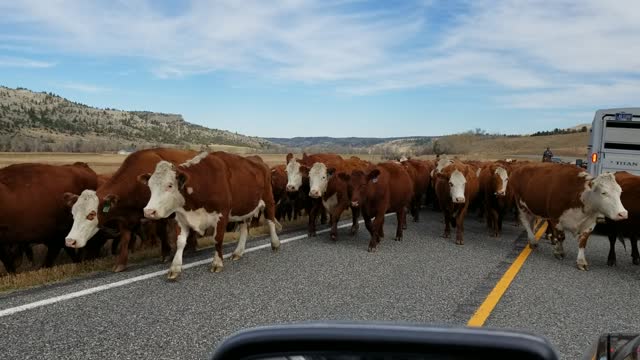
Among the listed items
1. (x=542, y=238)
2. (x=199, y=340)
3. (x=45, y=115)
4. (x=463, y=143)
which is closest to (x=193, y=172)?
(x=199, y=340)

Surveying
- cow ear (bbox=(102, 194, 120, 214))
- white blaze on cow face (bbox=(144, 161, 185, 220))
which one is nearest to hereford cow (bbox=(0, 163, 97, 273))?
cow ear (bbox=(102, 194, 120, 214))

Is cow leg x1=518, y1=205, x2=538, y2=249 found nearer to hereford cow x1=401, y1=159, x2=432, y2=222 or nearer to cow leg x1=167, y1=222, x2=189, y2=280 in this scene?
hereford cow x1=401, y1=159, x2=432, y2=222

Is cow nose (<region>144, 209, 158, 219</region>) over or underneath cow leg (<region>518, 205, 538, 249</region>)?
over

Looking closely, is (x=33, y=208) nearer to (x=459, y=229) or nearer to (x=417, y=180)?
(x=459, y=229)

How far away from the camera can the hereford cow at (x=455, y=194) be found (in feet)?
38.7

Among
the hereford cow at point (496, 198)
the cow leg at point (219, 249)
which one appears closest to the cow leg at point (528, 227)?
the hereford cow at point (496, 198)

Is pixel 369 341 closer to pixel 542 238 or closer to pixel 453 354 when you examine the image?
pixel 453 354

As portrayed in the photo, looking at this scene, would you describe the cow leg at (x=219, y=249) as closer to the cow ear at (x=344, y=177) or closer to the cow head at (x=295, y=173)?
the cow ear at (x=344, y=177)

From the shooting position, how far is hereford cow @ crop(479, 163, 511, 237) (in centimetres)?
1330

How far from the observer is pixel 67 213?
890cm

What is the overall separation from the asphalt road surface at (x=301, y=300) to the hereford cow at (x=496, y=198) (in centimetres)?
370

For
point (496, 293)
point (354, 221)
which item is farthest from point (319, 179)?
point (496, 293)

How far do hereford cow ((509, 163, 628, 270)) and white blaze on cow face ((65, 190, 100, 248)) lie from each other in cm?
809

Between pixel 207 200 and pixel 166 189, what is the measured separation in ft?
2.32
